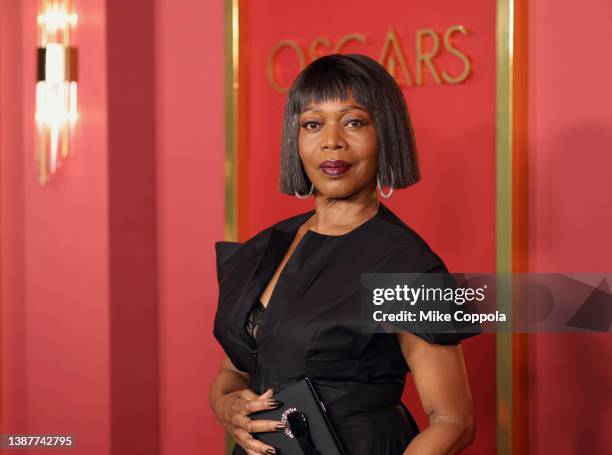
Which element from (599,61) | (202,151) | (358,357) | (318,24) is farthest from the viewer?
(202,151)

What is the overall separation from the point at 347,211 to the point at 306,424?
18.0 inches

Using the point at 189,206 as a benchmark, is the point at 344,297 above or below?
below

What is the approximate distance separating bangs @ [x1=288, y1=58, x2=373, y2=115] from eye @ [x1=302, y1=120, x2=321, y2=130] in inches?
1.1

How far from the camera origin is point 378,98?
1688mm

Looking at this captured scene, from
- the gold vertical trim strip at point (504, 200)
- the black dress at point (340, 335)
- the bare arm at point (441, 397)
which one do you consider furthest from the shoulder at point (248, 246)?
the gold vertical trim strip at point (504, 200)

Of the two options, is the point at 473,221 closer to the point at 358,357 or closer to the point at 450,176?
the point at 450,176

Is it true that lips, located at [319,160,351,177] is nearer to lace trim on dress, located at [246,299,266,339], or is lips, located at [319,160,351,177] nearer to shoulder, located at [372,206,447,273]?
shoulder, located at [372,206,447,273]

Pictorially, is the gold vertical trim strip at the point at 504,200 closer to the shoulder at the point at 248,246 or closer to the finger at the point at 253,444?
the shoulder at the point at 248,246

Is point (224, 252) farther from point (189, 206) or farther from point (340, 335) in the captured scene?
point (189, 206)

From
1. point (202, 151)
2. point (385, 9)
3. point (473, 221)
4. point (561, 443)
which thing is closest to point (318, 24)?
point (385, 9)

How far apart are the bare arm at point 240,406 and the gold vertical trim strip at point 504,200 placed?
907 millimetres

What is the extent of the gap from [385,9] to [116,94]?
3.18 ft

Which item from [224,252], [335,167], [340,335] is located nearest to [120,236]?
[224,252]

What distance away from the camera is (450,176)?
2.65 metres
